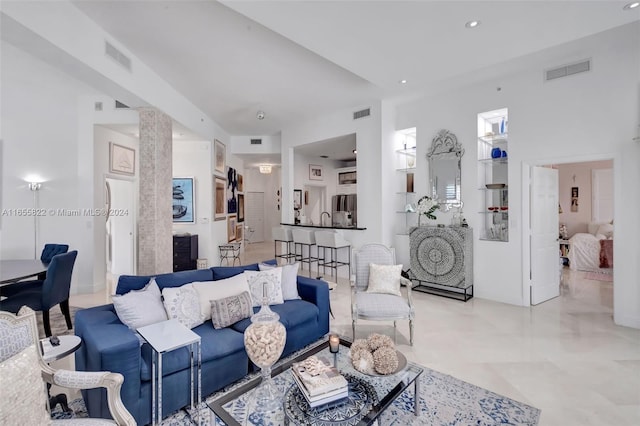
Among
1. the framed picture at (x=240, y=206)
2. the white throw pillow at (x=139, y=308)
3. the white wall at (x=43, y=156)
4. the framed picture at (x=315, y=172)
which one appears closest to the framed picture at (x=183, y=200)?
the white wall at (x=43, y=156)

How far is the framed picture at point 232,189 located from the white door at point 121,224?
2.26 metres

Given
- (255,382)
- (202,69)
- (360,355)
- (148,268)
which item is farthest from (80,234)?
(360,355)

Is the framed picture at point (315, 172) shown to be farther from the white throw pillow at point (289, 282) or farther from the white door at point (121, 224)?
the white throw pillow at point (289, 282)

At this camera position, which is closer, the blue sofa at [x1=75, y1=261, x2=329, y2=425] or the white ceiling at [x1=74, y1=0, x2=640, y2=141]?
the blue sofa at [x1=75, y1=261, x2=329, y2=425]

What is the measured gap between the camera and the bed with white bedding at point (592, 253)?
585 centimetres

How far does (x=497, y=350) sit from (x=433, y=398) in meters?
1.19

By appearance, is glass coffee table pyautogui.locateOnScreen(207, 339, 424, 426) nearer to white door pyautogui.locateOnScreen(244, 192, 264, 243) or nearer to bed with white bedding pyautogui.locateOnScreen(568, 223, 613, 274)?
bed with white bedding pyautogui.locateOnScreen(568, 223, 613, 274)

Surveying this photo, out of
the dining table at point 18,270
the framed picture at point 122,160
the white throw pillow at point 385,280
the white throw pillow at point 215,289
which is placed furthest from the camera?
the framed picture at point 122,160

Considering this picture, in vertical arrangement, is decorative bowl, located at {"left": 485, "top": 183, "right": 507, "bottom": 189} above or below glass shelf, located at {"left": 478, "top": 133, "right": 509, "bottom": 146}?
below

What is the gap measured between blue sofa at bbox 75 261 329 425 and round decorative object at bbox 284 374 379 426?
2.53ft

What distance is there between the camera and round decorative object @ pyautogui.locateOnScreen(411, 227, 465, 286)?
4727 mm

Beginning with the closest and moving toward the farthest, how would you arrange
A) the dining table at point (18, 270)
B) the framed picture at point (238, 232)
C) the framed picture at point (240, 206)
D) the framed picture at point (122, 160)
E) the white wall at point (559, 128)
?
the dining table at point (18, 270), the white wall at point (559, 128), the framed picture at point (122, 160), the framed picture at point (238, 232), the framed picture at point (240, 206)

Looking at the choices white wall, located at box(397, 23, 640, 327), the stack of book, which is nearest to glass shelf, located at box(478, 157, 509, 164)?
white wall, located at box(397, 23, 640, 327)

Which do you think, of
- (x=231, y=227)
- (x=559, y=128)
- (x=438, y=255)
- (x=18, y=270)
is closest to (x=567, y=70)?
(x=559, y=128)
